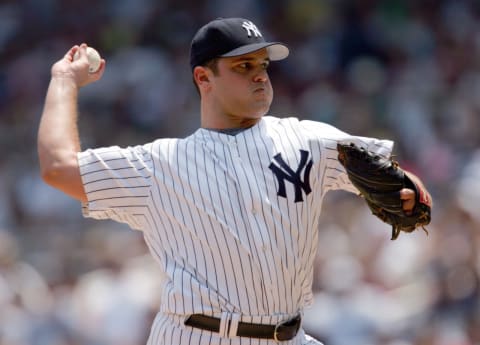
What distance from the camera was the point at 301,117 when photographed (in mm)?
9766

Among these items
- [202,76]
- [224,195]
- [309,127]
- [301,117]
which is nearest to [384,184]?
[309,127]

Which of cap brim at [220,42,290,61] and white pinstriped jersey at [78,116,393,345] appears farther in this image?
cap brim at [220,42,290,61]

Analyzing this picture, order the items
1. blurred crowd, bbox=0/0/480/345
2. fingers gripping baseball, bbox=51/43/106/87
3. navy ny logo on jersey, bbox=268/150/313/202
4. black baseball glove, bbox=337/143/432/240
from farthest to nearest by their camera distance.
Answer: blurred crowd, bbox=0/0/480/345 → fingers gripping baseball, bbox=51/43/106/87 → navy ny logo on jersey, bbox=268/150/313/202 → black baseball glove, bbox=337/143/432/240

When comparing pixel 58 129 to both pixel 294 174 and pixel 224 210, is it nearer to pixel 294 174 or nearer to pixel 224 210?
pixel 224 210

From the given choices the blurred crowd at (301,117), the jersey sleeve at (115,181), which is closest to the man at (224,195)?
the jersey sleeve at (115,181)

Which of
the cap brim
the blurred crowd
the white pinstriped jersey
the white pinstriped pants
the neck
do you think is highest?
the cap brim

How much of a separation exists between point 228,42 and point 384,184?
71cm

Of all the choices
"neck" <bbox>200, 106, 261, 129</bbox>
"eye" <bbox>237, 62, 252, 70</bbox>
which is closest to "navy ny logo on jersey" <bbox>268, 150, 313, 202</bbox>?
"neck" <bbox>200, 106, 261, 129</bbox>

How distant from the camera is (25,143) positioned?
10453mm

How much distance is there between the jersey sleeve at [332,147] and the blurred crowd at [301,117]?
2047mm

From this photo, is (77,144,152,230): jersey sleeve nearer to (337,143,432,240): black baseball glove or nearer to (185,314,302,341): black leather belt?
(185,314,302,341): black leather belt

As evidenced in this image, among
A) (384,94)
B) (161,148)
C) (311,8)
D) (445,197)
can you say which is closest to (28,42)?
(311,8)

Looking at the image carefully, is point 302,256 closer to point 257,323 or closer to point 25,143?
point 257,323

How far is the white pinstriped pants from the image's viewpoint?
3.64m
